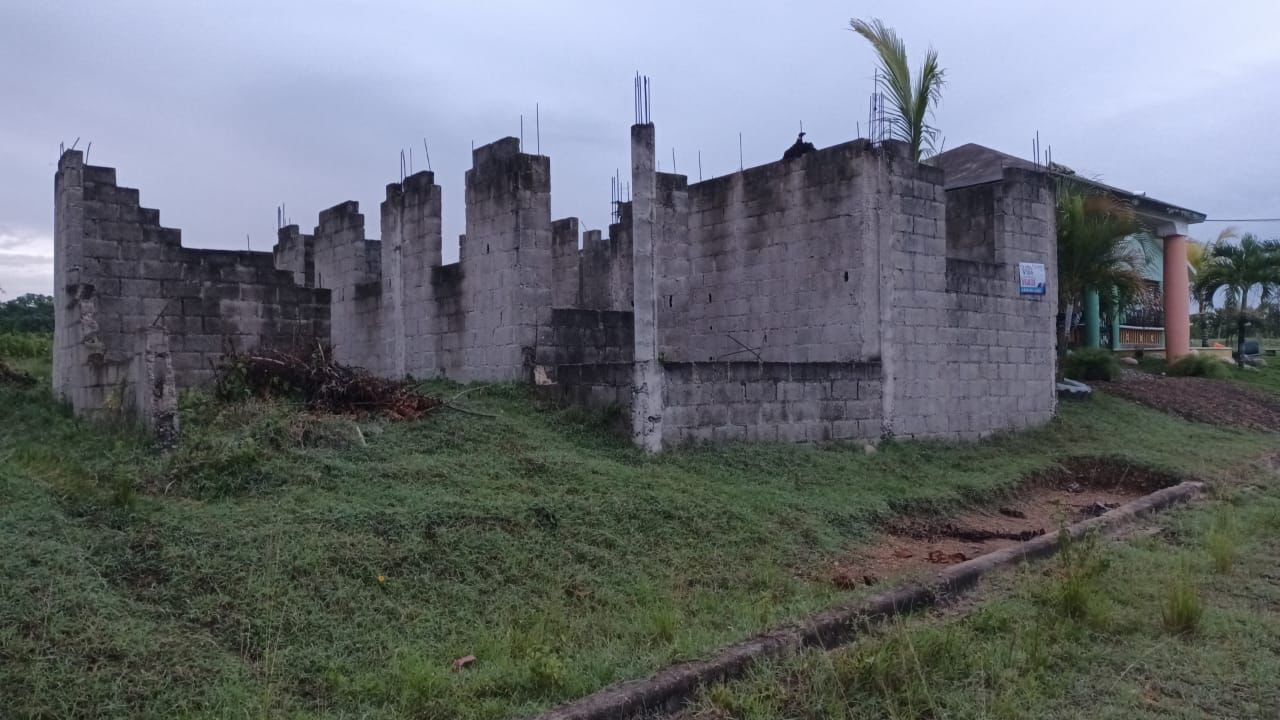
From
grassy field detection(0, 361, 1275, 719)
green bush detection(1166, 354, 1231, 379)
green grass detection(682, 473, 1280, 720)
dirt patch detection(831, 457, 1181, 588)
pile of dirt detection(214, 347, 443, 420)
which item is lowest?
dirt patch detection(831, 457, 1181, 588)

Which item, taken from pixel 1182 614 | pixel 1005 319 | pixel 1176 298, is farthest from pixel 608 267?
pixel 1176 298

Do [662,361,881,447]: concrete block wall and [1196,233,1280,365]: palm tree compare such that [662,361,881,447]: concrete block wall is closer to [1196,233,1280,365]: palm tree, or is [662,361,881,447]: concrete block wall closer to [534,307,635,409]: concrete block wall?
[534,307,635,409]: concrete block wall

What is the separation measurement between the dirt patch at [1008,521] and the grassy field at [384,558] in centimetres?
25

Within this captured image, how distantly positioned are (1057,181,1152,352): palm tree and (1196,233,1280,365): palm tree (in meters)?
8.59

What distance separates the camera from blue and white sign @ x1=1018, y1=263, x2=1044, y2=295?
1209cm

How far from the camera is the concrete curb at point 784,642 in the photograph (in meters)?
3.95

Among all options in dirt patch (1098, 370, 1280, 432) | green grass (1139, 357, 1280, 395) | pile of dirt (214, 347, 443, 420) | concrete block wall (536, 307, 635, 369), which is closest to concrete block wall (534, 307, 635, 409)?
concrete block wall (536, 307, 635, 369)

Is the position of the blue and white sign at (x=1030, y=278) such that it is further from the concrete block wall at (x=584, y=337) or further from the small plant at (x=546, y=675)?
the small plant at (x=546, y=675)

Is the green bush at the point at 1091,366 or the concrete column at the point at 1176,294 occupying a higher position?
the concrete column at the point at 1176,294

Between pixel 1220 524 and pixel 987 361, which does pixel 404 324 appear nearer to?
pixel 987 361

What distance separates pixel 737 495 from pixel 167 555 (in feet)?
13.6

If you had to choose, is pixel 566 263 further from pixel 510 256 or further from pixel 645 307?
pixel 645 307

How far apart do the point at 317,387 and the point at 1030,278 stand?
8.89 meters

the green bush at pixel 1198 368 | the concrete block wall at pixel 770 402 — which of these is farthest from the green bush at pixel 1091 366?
Result: the concrete block wall at pixel 770 402
